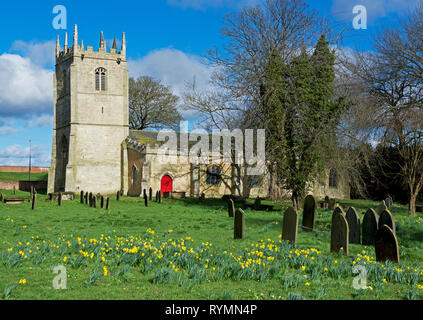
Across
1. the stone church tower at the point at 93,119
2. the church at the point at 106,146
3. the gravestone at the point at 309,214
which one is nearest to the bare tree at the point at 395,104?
the gravestone at the point at 309,214

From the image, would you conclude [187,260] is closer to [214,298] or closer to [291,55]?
[214,298]

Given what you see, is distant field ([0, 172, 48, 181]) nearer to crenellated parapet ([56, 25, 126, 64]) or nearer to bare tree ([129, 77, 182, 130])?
bare tree ([129, 77, 182, 130])

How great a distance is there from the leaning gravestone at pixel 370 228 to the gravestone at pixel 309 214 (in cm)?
191

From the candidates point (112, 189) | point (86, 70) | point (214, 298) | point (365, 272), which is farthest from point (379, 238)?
point (86, 70)

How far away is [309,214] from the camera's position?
515 inches

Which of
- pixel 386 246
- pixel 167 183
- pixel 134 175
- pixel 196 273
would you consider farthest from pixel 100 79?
pixel 196 273

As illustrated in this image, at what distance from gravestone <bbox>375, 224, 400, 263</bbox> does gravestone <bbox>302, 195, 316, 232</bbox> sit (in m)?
4.19

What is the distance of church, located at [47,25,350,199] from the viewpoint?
37.6 meters

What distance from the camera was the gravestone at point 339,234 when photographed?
9.42 metres

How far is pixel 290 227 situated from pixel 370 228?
7.14ft

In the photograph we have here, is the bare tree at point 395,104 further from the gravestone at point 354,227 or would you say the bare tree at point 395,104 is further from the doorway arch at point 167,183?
the doorway arch at point 167,183

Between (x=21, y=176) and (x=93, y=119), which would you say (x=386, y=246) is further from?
(x=21, y=176)

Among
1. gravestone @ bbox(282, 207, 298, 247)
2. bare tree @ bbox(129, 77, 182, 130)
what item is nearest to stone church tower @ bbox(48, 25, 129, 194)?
bare tree @ bbox(129, 77, 182, 130)
